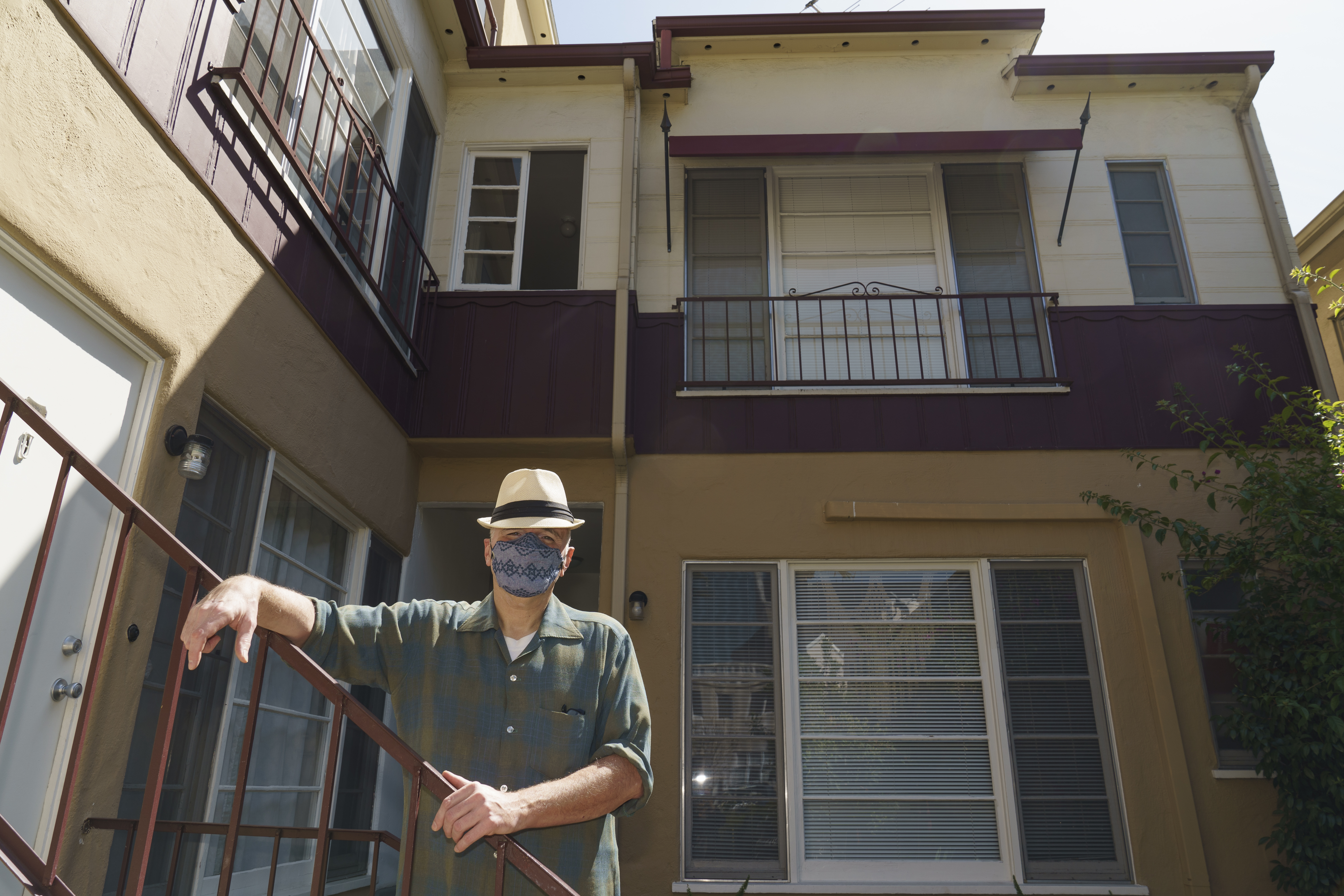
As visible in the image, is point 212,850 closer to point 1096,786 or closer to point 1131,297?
point 1096,786

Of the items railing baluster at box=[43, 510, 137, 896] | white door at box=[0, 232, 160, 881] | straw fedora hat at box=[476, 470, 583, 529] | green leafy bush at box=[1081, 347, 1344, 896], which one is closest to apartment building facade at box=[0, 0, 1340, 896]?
white door at box=[0, 232, 160, 881]

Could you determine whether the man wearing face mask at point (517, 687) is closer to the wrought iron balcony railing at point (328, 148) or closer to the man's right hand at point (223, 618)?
the man's right hand at point (223, 618)

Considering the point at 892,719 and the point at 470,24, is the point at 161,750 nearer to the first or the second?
the point at 892,719

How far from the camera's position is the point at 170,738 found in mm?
1907

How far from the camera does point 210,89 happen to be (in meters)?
3.25

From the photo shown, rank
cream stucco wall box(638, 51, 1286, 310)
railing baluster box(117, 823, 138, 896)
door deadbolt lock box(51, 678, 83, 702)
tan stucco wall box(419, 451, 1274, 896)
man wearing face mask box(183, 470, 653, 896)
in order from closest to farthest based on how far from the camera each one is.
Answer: man wearing face mask box(183, 470, 653, 896), door deadbolt lock box(51, 678, 83, 702), railing baluster box(117, 823, 138, 896), tan stucco wall box(419, 451, 1274, 896), cream stucco wall box(638, 51, 1286, 310)

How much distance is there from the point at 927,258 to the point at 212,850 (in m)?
5.55

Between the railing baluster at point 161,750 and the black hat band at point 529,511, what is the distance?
2.34 feet

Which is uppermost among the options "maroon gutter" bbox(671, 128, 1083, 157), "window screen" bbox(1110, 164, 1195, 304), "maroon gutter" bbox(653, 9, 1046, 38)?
"maroon gutter" bbox(653, 9, 1046, 38)

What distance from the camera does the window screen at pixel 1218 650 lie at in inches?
195

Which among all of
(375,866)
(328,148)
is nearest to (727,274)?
(328,148)

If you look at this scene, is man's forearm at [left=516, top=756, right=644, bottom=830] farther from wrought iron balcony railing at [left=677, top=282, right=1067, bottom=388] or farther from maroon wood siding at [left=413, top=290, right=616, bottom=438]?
wrought iron balcony railing at [left=677, top=282, right=1067, bottom=388]

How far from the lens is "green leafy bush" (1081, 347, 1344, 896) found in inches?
171

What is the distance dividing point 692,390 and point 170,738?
166 inches
